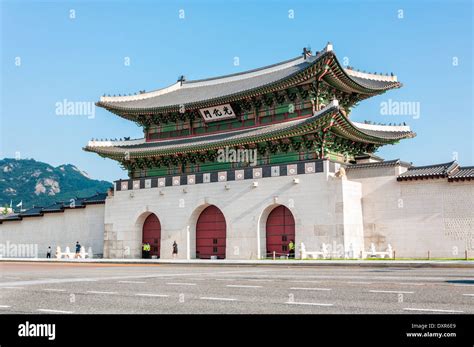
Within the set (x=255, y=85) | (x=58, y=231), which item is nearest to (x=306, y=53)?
(x=255, y=85)

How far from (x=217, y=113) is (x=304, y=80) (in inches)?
361

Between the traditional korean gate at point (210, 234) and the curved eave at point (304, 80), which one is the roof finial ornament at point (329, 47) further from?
the traditional korean gate at point (210, 234)

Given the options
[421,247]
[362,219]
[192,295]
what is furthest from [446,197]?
[192,295]

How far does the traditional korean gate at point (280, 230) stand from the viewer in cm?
3644

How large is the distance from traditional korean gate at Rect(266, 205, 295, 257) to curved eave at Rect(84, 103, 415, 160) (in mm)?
5305

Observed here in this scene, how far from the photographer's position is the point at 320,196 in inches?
1362

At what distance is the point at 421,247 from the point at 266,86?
50.3 ft

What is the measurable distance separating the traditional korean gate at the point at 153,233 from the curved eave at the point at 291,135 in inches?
216

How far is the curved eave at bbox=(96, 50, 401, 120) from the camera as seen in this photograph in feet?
114

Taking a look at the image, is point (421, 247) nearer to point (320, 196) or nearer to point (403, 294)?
point (320, 196)

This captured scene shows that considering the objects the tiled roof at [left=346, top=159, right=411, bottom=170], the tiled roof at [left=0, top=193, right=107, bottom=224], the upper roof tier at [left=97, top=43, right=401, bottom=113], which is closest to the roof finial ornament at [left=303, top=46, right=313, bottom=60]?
the upper roof tier at [left=97, top=43, right=401, bottom=113]

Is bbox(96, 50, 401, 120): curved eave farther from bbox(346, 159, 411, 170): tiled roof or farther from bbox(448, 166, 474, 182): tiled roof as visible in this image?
bbox(448, 166, 474, 182): tiled roof

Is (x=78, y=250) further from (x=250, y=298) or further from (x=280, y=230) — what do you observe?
(x=250, y=298)

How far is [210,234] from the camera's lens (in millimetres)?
40312
